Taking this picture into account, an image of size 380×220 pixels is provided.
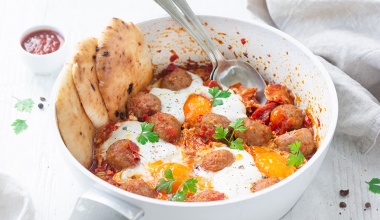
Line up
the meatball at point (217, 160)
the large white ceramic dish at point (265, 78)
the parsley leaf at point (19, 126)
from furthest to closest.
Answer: the parsley leaf at point (19, 126) < the meatball at point (217, 160) < the large white ceramic dish at point (265, 78)

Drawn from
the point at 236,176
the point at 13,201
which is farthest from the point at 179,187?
the point at 13,201

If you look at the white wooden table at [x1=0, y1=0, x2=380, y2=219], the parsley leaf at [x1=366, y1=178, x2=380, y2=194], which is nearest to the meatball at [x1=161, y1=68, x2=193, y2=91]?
the white wooden table at [x1=0, y1=0, x2=380, y2=219]

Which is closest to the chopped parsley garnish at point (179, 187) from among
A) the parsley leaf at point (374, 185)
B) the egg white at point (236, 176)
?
the egg white at point (236, 176)

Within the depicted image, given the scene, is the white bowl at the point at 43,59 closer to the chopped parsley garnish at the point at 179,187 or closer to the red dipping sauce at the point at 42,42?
the red dipping sauce at the point at 42,42

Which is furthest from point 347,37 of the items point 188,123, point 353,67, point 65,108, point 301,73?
point 65,108

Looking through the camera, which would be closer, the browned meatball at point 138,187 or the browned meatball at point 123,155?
the browned meatball at point 138,187

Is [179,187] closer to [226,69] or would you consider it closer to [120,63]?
[120,63]

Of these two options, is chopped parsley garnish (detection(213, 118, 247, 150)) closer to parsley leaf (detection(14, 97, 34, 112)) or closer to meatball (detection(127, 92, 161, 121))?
meatball (detection(127, 92, 161, 121))
